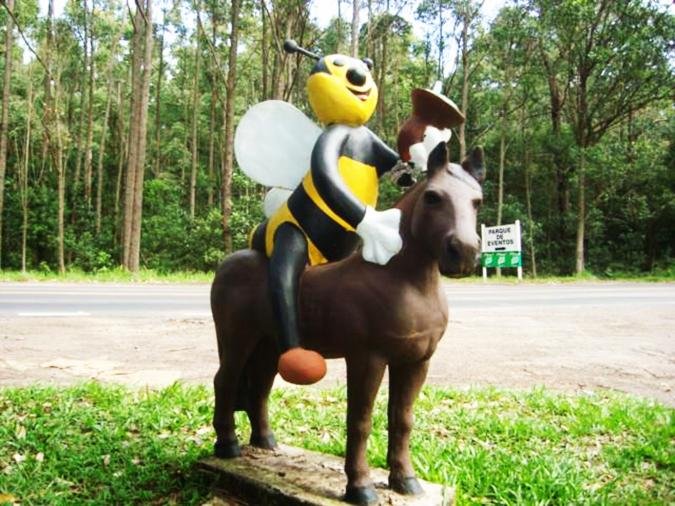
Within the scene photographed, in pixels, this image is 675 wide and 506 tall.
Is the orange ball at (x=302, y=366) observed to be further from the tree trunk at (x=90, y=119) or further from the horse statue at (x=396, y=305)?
the tree trunk at (x=90, y=119)

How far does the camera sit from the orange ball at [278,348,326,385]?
2.18 m

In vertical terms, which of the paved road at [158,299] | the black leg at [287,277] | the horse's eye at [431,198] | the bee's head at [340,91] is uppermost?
the bee's head at [340,91]

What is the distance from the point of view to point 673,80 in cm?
1958

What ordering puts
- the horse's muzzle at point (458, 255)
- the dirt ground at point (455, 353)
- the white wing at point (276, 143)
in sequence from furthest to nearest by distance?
the dirt ground at point (455, 353)
the white wing at point (276, 143)
the horse's muzzle at point (458, 255)

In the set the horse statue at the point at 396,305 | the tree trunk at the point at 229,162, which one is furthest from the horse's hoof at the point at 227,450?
the tree trunk at the point at 229,162

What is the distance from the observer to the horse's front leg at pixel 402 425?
2.38m

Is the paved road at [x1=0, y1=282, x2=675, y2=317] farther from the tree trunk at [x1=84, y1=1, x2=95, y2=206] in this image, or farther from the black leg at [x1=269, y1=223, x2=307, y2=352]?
the tree trunk at [x1=84, y1=1, x2=95, y2=206]

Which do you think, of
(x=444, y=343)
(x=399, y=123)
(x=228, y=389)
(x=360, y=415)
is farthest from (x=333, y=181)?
(x=399, y=123)

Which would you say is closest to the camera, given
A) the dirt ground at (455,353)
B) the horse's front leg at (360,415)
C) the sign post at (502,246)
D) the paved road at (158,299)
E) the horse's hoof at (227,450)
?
the horse's front leg at (360,415)

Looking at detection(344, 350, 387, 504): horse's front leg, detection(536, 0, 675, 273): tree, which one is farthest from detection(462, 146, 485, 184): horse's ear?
detection(536, 0, 675, 273): tree

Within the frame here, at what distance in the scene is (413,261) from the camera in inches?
86.8

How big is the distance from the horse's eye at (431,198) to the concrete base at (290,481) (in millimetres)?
1148

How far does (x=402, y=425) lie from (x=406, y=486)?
0.78ft

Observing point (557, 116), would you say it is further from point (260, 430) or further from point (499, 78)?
point (260, 430)
